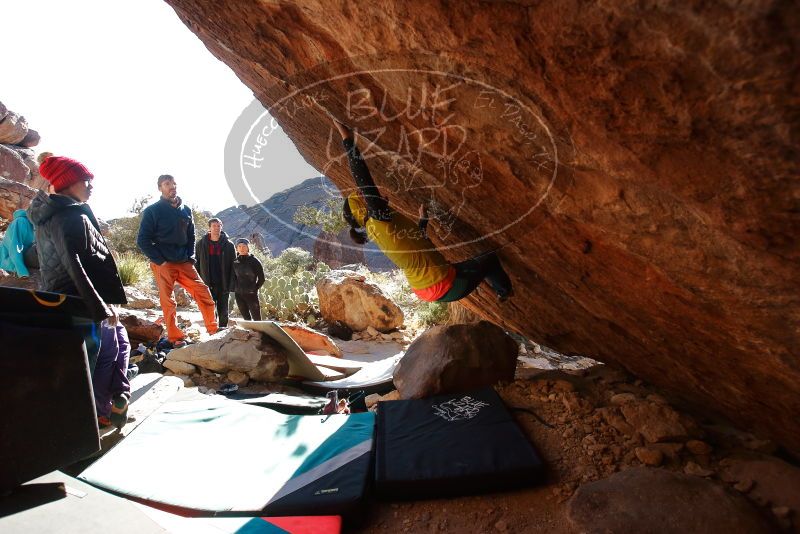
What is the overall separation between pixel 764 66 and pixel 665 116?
0.31m

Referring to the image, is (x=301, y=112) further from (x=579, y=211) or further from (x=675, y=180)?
(x=675, y=180)

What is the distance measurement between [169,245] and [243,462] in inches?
144

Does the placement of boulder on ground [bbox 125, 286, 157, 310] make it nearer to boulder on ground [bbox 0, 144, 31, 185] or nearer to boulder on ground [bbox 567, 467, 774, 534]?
boulder on ground [bbox 567, 467, 774, 534]

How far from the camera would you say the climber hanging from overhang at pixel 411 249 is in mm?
3238

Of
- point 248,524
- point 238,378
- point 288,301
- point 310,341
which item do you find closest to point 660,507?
point 248,524

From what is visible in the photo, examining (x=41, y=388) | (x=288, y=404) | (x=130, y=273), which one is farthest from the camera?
(x=130, y=273)

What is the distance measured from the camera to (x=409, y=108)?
8.02ft

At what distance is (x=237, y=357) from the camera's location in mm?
5230

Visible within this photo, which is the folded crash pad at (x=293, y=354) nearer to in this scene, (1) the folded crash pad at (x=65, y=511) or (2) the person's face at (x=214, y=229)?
(2) the person's face at (x=214, y=229)

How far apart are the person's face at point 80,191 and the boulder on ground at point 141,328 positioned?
10.9 feet

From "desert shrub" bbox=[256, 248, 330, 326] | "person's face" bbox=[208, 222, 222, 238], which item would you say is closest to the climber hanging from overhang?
"person's face" bbox=[208, 222, 222, 238]

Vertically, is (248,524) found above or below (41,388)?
below

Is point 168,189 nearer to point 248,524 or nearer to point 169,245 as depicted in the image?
point 169,245

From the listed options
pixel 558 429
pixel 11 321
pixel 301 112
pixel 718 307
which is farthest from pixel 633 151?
pixel 301 112
